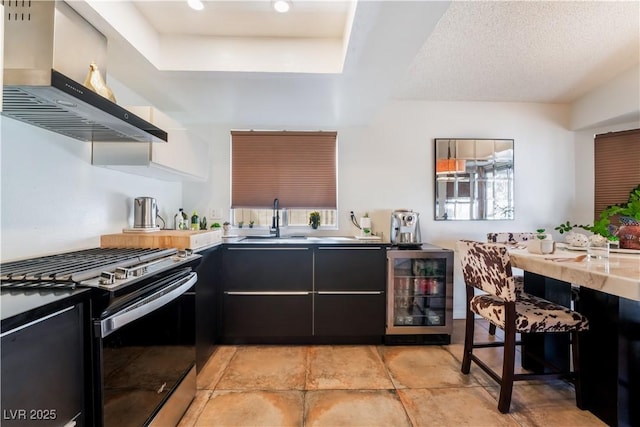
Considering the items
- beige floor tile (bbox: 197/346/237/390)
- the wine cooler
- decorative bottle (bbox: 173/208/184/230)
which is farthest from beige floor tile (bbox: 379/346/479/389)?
decorative bottle (bbox: 173/208/184/230)

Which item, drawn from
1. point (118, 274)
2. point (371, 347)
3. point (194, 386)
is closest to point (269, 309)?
point (194, 386)

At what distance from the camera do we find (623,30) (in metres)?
2.21

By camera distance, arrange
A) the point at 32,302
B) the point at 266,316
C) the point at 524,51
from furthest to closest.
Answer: the point at 266,316
the point at 524,51
the point at 32,302

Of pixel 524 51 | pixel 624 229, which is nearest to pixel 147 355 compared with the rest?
pixel 624 229

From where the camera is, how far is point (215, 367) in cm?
220

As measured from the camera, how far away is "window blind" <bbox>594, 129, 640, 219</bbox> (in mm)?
2910

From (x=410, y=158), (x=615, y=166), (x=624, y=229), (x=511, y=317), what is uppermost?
(x=410, y=158)

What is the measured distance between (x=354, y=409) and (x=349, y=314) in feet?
2.84

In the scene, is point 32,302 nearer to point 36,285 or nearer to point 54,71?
point 36,285

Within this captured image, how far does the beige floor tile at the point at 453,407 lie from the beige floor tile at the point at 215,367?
134cm

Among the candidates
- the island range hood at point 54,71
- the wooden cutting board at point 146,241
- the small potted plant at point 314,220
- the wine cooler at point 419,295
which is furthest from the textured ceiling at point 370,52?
the wine cooler at point 419,295

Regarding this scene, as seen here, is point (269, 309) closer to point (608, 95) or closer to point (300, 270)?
point (300, 270)

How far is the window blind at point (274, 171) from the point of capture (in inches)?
124

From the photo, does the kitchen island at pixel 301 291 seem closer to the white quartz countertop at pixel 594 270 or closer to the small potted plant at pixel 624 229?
the white quartz countertop at pixel 594 270
